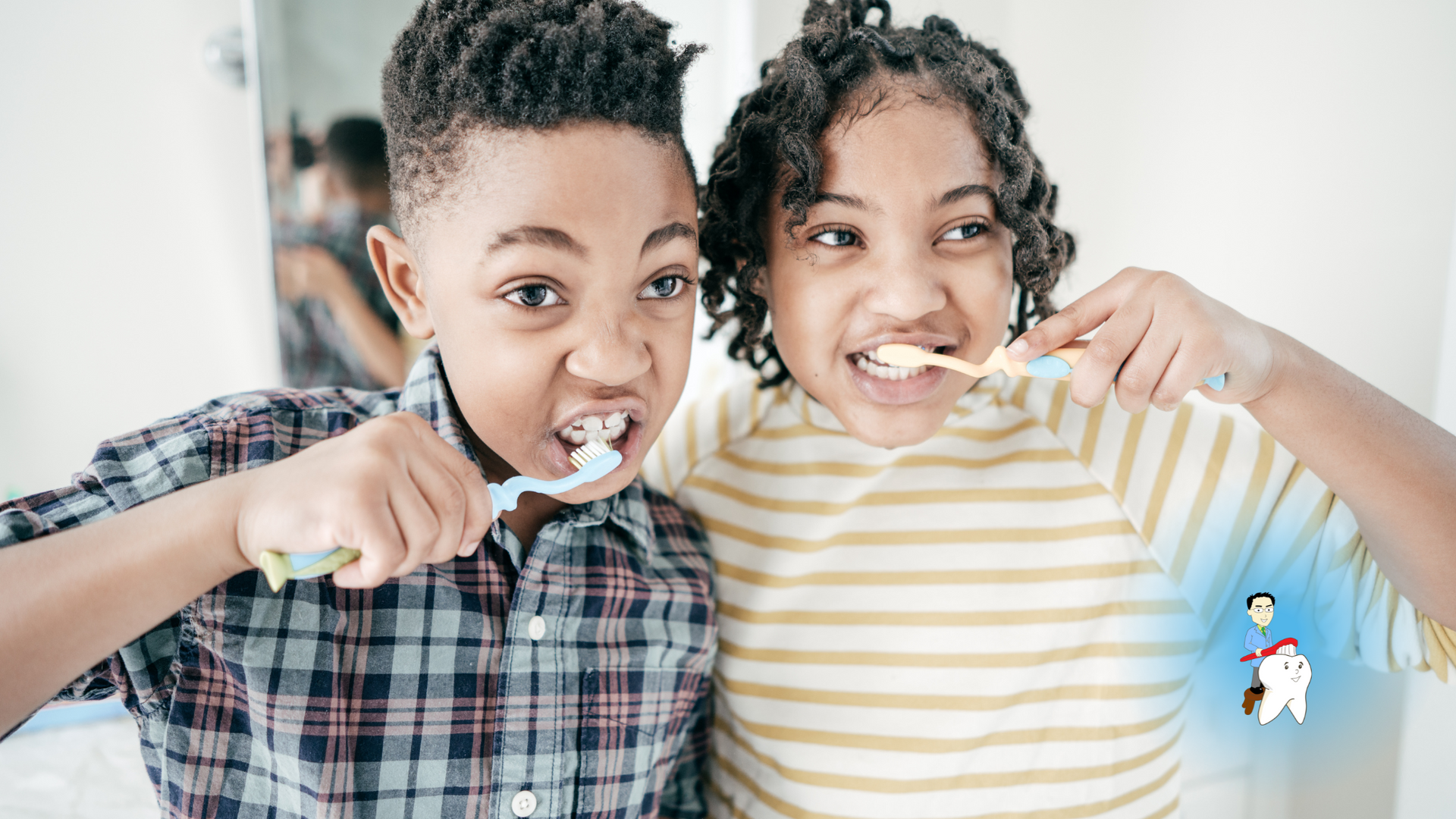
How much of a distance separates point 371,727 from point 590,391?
0.29m

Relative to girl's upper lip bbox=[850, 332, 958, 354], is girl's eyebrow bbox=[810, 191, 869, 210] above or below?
above

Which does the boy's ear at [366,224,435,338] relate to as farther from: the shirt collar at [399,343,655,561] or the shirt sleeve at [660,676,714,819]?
the shirt sleeve at [660,676,714,819]

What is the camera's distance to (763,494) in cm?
82

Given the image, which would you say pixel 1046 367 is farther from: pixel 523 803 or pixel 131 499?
pixel 131 499

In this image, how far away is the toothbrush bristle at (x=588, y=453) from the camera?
0.58 metres

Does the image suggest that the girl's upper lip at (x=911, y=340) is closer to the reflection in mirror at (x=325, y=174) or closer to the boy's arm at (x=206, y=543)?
the boy's arm at (x=206, y=543)

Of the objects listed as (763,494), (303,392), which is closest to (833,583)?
(763,494)

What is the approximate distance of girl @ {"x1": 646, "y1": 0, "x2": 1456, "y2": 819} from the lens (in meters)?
0.64

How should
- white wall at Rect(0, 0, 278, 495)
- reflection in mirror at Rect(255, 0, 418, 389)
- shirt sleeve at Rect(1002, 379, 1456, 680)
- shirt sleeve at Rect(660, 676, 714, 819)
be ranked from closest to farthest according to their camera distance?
shirt sleeve at Rect(1002, 379, 1456, 680) < shirt sleeve at Rect(660, 676, 714, 819) < white wall at Rect(0, 0, 278, 495) < reflection in mirror at Rect(255, 0, 418, 389)

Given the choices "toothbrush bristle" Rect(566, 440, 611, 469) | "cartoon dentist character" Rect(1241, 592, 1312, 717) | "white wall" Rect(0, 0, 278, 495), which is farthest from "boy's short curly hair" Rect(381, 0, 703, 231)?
"white wall" Rect(0, 0, 278, 495)

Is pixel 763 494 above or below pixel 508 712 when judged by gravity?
above

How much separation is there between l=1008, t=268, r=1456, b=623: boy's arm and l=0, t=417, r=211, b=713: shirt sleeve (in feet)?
1.85

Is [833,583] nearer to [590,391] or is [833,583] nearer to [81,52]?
[590,391]

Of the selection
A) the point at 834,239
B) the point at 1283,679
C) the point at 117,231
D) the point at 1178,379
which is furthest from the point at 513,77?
the point at 117,231
